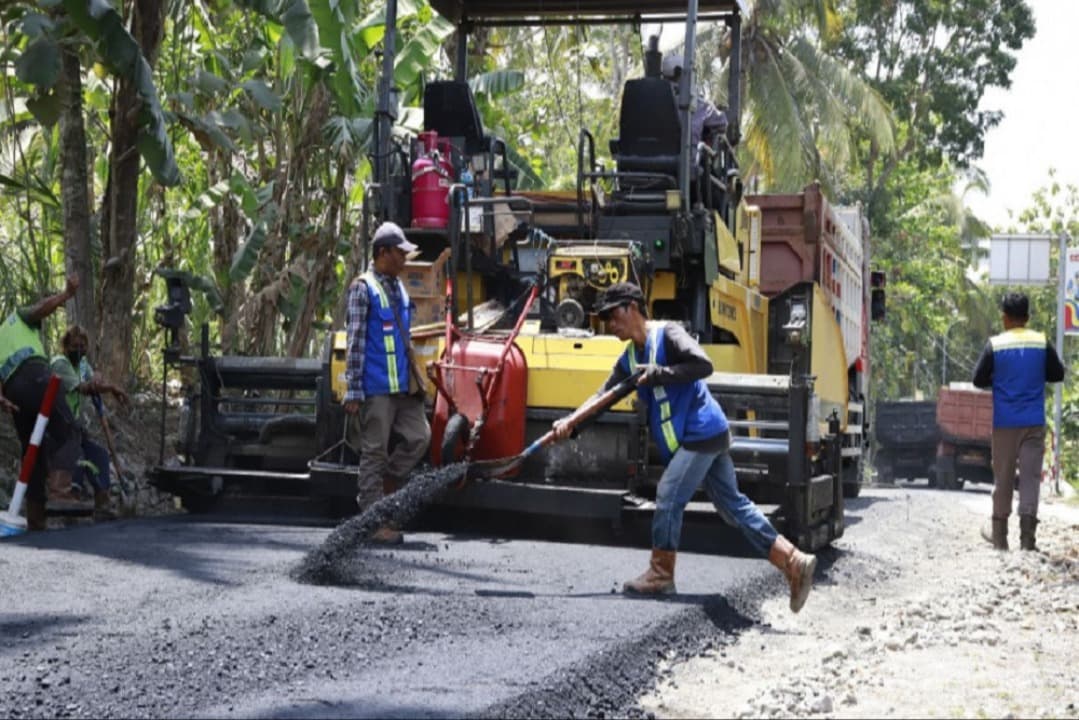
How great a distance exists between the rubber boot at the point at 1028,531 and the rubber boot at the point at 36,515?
657 centimetres

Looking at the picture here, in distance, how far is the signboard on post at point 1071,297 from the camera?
26438 millimetres

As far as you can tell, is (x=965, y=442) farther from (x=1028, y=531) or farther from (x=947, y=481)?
(x=1028, y=531)

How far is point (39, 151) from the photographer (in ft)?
55.3

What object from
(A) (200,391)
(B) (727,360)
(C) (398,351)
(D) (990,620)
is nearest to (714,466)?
(D) (990,620)

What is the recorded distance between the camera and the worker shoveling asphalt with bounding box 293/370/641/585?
736cm

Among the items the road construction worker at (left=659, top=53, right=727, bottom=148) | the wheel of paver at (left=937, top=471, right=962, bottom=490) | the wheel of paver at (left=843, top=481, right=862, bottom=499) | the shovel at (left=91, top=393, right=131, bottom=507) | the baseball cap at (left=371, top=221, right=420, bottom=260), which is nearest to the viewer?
the baseball cap at (left=371, top=221, right=420, bottom=260)

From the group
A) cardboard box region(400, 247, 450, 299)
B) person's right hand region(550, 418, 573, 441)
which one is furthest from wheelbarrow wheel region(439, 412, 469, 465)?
person's right hand region(550, 418, 573, 441)

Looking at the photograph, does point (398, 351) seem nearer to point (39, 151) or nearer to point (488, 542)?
point (488, 542)

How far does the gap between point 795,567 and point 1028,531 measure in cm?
471

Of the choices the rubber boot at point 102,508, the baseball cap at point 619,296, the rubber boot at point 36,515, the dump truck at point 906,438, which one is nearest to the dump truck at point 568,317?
the rubber boot at point 102,508

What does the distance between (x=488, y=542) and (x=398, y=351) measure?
1.20 meters

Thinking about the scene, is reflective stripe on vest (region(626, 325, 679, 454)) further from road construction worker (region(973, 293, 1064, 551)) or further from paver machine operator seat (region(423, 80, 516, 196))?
road construction worker (region(973, 293, 1064, 551))

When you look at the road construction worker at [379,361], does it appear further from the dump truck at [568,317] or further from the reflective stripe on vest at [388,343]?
the dump truck at [568,317]

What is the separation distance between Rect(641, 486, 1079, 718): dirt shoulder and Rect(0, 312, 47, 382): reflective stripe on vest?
482 centimetres
